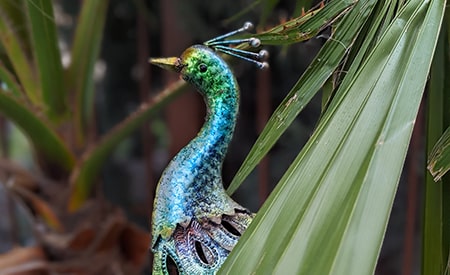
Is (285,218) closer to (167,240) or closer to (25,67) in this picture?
(167,240)

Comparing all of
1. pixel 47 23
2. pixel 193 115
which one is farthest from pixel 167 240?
pixel 193 115

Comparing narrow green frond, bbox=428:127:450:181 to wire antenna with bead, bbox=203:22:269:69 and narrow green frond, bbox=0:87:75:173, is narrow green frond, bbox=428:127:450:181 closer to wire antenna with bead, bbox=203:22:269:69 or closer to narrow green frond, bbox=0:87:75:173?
wire antenna with bead, bbox=203:22:269:69

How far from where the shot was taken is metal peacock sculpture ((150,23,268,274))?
40 centimetres

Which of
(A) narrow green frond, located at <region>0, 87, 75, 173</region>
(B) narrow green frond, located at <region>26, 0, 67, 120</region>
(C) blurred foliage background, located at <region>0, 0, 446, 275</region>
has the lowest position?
(A) narrow green frond, located at <region>0, 87, 75, 173</region>

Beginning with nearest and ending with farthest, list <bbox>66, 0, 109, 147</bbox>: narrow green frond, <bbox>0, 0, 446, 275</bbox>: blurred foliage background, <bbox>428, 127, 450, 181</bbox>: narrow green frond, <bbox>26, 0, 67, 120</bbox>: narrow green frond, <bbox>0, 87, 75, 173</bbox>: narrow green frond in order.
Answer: <bbox>428, 127, 450, 181</bbox>: narrow green frond, <bbox>26, 0, 67, 120</bbox>: narrow green frond, <bbox>0, 87, 75, 173</bbox>: narrow green frond, <bbox>66, 0, 109, 147</bbox>: narrow green frond, <bbox>0, 0, 446, 275</bbox>: blurred foliage background

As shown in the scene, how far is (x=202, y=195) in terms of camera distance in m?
0.42

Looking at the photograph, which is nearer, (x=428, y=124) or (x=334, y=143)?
(x=334, y=143)

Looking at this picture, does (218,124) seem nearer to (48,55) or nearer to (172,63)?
(172,63)

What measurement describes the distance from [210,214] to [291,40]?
15cm

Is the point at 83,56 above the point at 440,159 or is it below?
above

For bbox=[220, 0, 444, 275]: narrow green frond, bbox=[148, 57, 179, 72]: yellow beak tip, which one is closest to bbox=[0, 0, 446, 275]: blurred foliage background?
bbox=[148, 57, 179, 72]: yellow beak tip

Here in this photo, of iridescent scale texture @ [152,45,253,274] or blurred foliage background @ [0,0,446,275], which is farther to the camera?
blurred foliage background @ [0,0,446,275]

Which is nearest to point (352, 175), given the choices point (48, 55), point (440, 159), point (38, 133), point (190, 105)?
point (440, 159)

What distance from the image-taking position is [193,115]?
138cm
